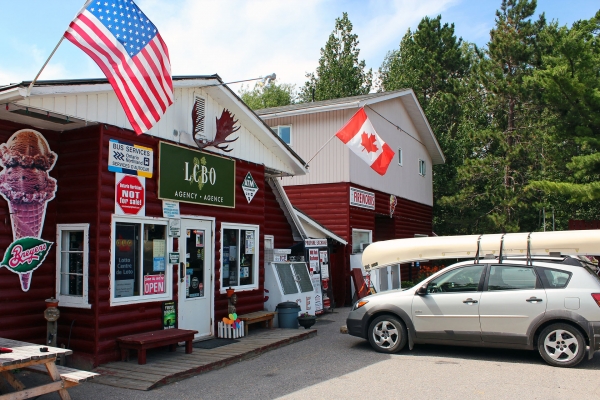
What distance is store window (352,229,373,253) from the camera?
18.4 metres

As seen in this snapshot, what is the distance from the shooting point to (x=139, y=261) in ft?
28.9

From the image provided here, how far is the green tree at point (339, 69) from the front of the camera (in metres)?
39.0

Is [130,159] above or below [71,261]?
above

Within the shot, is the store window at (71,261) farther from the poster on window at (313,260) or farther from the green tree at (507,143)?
the green tree at (507,143)

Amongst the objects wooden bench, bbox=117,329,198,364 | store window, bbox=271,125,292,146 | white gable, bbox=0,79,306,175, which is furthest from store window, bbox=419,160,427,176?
wooden bench, bbox=117,329,198,364

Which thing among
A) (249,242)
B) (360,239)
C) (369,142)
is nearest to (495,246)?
(249,242)

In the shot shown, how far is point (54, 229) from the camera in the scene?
8.44 metres

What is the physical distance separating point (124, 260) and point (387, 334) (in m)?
4.51

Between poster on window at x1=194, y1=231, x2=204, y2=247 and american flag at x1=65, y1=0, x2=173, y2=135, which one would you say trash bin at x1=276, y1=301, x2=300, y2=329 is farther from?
american flag at x1=65, y1=0, x2=173, y2=135

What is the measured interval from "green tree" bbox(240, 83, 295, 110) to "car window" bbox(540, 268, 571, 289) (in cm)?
4364

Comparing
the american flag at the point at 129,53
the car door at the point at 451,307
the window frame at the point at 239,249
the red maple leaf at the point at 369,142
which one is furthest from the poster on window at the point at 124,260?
the red maple leaf at the point at 369,142

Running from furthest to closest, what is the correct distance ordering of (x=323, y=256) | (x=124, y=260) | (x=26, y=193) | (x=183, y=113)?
(x=323, y=256), (x=183, y=113), (x=124, y=260), (x=26, y=193)

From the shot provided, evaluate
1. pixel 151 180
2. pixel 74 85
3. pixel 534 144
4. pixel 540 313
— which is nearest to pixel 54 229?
pixel 151 180

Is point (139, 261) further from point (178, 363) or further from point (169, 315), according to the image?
point (178, 363)
